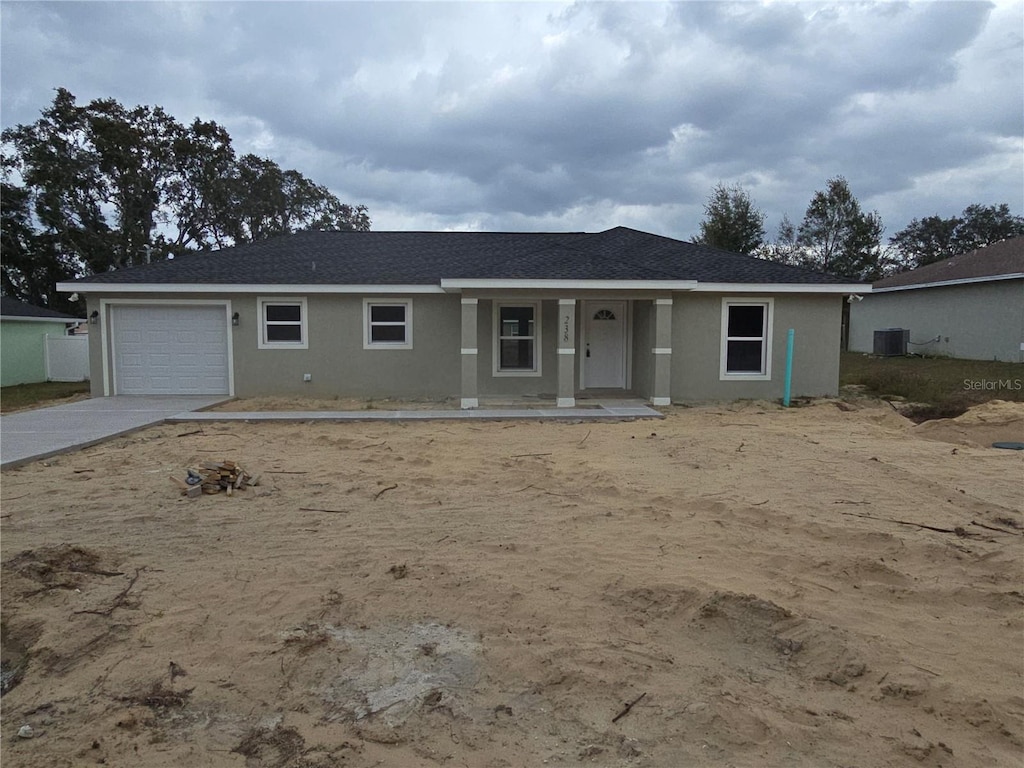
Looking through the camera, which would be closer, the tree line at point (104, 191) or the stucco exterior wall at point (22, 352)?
the stucco exterior wall at point (22, 352)

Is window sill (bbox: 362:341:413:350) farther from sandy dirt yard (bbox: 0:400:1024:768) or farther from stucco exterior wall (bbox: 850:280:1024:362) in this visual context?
stucco exterior wall (bbox: 850:280:1024:362)

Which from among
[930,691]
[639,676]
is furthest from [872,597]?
[639,676]

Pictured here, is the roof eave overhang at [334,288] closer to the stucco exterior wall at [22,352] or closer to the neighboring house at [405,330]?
the neighboring house at [405,330]

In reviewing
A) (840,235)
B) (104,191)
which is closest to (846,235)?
(840,235)

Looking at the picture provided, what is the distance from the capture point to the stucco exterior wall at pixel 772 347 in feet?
47.6

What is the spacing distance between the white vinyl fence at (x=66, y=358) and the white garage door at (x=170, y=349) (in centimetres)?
856

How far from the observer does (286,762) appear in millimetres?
2699

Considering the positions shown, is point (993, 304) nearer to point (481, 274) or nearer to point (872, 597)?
point (481, 274)

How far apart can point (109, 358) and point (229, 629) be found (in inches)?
529

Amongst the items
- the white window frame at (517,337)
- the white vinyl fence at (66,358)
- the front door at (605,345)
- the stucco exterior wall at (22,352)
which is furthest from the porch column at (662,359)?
the stucco exterior wall at (22,352)

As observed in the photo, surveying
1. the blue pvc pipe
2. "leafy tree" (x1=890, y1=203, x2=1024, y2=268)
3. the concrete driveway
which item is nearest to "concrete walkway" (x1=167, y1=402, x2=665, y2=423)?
the concrete driveway

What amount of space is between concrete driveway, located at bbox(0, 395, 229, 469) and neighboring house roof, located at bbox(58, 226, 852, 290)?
8.73 ft

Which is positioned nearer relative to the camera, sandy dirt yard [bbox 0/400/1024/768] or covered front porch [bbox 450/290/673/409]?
sandy dirt yard [bbox 0/400/1024/768]

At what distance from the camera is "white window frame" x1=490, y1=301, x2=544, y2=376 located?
15023 mm
